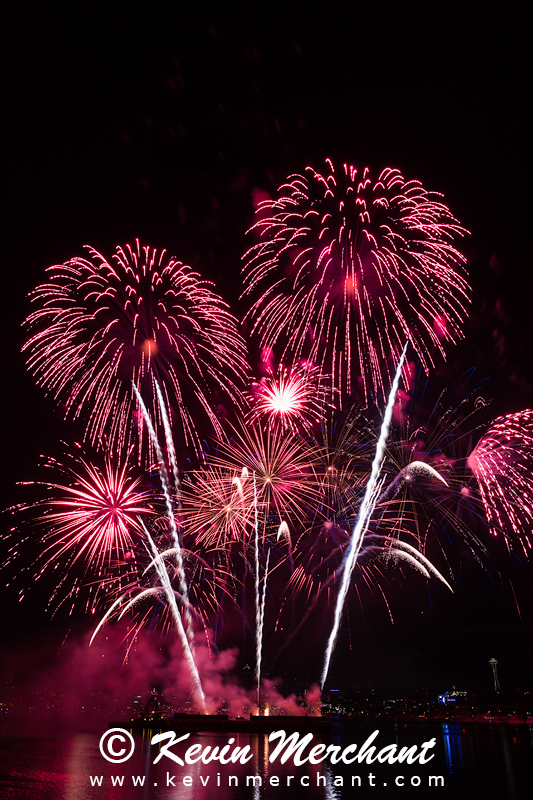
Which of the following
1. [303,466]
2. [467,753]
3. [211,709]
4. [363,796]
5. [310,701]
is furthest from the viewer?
[310,701]

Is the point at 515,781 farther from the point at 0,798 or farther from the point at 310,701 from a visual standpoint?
the point at 310,701

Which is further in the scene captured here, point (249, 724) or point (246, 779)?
point (249, 724)

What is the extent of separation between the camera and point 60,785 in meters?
31.5

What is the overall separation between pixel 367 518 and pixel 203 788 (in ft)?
54.8

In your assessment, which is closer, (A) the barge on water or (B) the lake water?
(B) the lake water

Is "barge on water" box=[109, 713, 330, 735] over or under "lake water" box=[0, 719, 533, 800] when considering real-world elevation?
over

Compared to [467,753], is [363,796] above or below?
below

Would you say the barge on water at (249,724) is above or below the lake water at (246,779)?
above

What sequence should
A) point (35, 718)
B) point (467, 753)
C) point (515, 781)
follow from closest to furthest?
point (515, 781) < point (467, 753) < point (35, 718)

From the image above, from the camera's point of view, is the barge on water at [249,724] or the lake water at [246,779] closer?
the lake water at [246,779]

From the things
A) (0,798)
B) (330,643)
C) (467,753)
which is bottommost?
(0,798)

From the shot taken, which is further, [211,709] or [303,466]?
[211,709]

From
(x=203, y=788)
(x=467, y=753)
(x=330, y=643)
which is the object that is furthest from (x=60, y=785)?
(x=467, y=753)

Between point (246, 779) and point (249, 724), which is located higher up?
point (249, 724)
